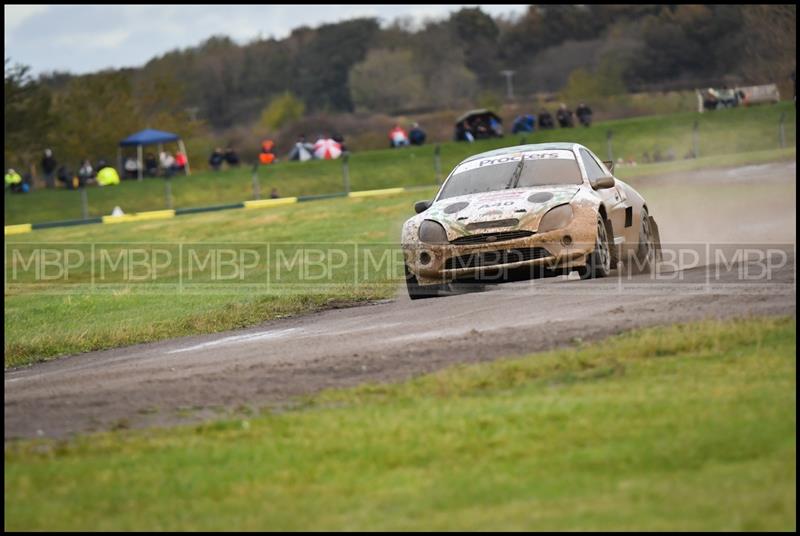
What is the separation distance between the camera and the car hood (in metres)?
13.2

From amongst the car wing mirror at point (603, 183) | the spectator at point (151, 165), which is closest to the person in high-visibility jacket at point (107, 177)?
the spectator at point (151, 165)

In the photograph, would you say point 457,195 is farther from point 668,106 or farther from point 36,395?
point 668,106

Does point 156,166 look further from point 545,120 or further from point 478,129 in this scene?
point 545,120

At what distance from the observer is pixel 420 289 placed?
47.7 feet

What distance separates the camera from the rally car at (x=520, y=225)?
13227 mm

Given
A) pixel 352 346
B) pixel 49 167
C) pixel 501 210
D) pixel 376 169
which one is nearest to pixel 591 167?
pixel 501 210

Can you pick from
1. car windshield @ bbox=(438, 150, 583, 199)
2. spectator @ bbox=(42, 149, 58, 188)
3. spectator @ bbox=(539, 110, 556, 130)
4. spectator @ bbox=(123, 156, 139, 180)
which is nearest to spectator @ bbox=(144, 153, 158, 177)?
spectator @ bbox=(123, 156, 139, 180)

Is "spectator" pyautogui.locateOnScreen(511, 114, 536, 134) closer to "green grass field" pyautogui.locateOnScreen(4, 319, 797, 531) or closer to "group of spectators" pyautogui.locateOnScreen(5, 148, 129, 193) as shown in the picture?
"group of spectators" pyautogui.locateOnScreen(5, 148, 129, 193)

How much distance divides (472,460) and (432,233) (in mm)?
6870

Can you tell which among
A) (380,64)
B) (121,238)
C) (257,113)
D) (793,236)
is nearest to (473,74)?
(380,64)

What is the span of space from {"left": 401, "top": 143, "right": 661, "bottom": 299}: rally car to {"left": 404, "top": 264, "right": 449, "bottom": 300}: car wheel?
0.04ft

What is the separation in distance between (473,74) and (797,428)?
409ft

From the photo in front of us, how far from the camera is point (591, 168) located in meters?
14.8

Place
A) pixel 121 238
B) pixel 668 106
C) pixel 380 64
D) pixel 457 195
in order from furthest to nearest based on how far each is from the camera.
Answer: pixel 380 64 < pixel 668 106 < pixel 121 238 < pixel 457 195
